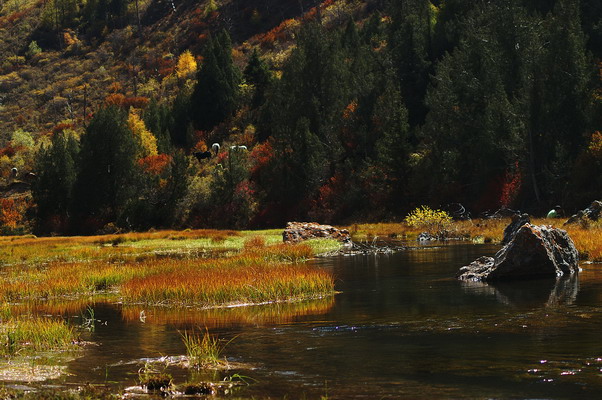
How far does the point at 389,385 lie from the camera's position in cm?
1399

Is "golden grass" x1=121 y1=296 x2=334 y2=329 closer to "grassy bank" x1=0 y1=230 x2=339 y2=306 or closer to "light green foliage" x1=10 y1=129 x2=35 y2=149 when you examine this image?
"grassy bank" x1=0 y1=230 x2=339 y2=306

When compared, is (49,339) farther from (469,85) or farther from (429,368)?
(469,85)

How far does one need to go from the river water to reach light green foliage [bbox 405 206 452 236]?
33852 mm

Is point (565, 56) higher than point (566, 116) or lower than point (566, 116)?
higher

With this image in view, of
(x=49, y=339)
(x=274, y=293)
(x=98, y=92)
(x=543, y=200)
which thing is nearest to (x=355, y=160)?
(x=543, y=200)

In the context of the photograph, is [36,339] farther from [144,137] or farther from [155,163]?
[144,137]

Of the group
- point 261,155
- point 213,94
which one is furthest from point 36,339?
point 213,94

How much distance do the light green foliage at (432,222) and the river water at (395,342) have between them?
1333 inches

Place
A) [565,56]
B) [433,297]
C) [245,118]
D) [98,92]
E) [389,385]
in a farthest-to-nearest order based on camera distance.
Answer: [98,92]
[245,118]
[565,56]
[433,297]
[389,385]

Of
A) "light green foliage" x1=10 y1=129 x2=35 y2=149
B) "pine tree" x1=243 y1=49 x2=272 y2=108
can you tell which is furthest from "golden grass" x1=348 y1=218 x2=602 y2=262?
"light green foliage" x1=10 y1=129 x2=35 y2=149

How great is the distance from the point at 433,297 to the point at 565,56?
5149cm

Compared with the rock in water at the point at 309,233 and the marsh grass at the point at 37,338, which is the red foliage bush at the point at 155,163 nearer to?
the rock in water at the point at 309,233

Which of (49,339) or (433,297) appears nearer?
(49,339)

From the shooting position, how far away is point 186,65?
176375 mm
